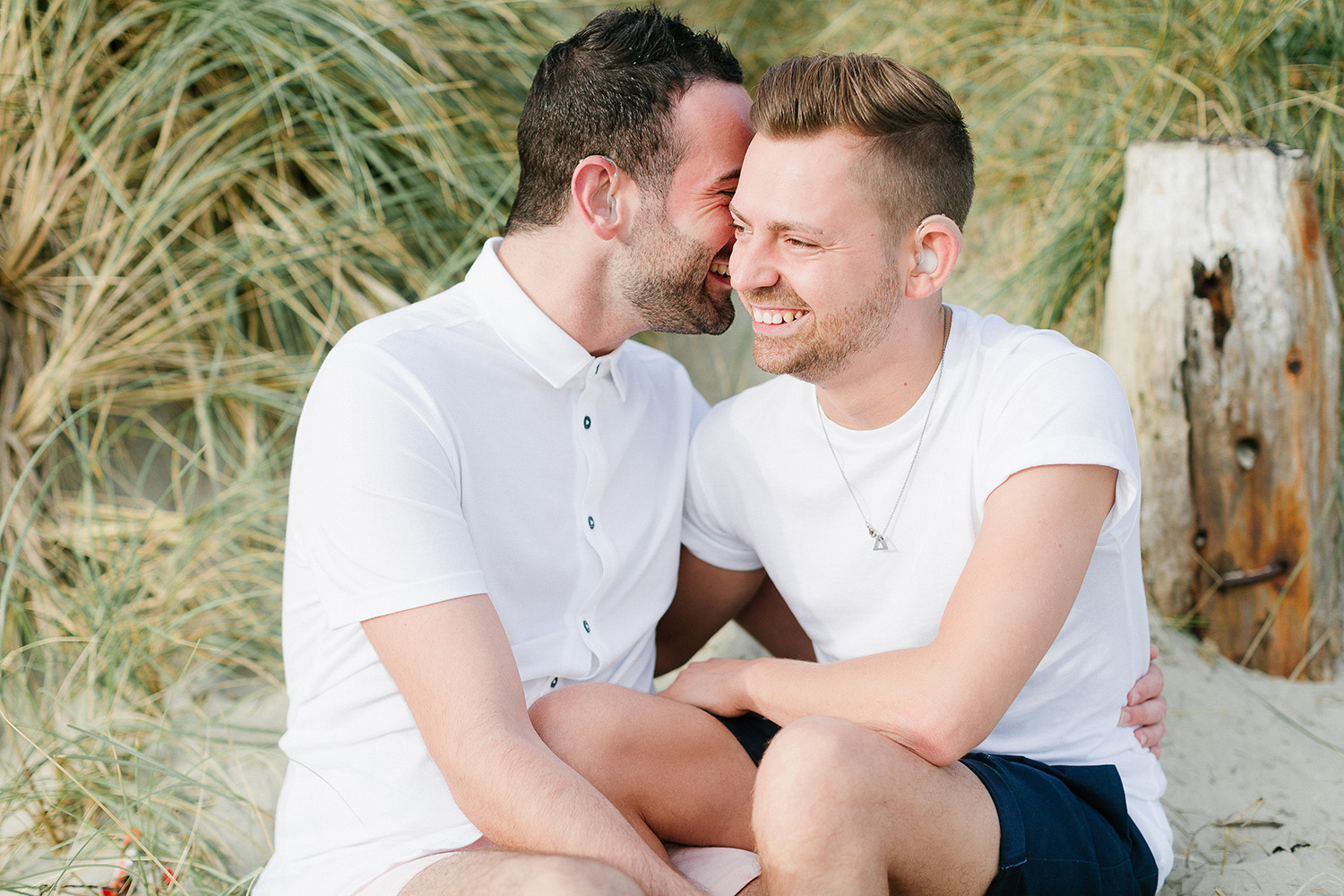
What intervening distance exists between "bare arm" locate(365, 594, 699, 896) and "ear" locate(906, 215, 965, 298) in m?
1.02

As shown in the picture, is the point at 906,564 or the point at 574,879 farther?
the point at 906,564

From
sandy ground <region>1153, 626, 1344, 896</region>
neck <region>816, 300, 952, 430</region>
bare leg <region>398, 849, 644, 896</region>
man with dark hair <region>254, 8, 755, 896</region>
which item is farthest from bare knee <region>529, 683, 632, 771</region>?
sandy ground <region>1153, 626, 1344, 896</region>

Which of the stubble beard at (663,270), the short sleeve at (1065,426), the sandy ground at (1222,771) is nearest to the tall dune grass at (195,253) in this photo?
the sandy ground at (1222,771)

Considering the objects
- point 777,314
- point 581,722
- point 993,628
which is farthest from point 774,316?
point 581,722

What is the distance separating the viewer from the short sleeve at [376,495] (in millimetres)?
1766

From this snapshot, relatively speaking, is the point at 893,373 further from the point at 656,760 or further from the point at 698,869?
the point at 698,869

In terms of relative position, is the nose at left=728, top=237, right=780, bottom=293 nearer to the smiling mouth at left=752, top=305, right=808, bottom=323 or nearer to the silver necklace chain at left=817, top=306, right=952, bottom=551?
the smiling mouth at left=752, top=305, right=808, bottom=323

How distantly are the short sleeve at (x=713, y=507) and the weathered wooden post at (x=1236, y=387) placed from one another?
1508 millimetres

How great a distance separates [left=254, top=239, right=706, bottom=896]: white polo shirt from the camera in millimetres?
1815

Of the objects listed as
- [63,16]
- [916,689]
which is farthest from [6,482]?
[916,689]

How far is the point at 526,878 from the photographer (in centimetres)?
156

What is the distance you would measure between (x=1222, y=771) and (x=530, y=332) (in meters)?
2.15

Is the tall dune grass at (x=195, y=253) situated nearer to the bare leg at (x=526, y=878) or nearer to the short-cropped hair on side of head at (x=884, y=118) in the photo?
the bare leg at (x=526, y=878)

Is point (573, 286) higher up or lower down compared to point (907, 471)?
higher up
